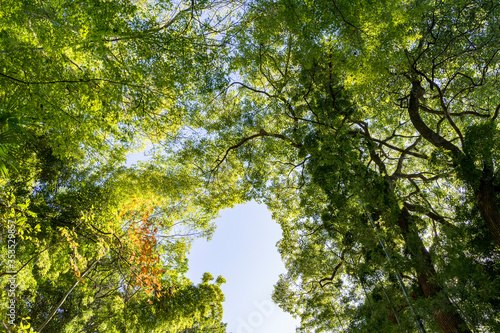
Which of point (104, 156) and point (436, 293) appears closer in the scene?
point (436, 293)

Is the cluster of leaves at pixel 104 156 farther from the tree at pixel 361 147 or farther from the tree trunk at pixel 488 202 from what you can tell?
the tree trunk at pixel 488 202

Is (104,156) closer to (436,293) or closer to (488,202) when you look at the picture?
(436,293)

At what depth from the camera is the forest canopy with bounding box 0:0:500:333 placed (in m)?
3.50

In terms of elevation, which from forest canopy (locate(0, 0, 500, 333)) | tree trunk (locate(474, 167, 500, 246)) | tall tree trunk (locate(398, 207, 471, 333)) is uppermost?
forest canopy (locate(0, 0, 500, 333))

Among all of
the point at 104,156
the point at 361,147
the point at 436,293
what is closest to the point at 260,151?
the point at 361,147

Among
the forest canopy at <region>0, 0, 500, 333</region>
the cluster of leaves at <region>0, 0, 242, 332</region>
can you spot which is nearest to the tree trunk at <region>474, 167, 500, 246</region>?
the forest canopy at <region>0, 0, 500, 333</region>

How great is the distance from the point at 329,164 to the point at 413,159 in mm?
5511

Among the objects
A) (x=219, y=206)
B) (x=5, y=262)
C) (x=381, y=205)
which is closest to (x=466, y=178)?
(x=381, y=205)

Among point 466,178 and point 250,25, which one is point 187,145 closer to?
point 250,25

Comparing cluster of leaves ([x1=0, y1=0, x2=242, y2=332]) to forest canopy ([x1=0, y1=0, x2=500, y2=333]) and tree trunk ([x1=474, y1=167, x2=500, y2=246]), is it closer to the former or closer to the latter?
forest canopy ([x1=0, y1=0, x2=500, y2=333])

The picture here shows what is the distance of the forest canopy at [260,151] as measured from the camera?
3.50 metres

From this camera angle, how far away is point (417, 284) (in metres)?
4.48

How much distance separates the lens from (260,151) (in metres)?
7.51

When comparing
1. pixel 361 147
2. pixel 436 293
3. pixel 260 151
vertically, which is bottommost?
pixel 436 293
